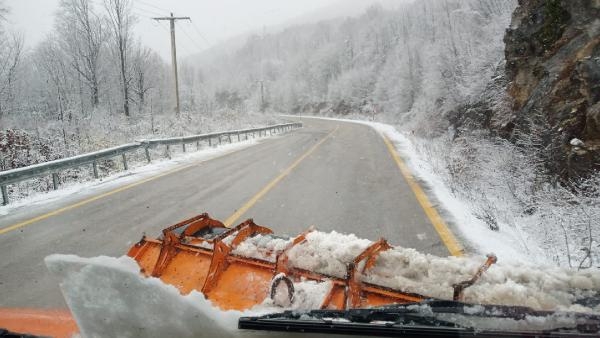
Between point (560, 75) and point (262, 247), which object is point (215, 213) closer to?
point (262, 247)

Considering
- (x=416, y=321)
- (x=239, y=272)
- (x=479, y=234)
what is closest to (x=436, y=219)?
(x=479, y=234)

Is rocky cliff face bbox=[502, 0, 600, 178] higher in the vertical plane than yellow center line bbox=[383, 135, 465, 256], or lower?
higher

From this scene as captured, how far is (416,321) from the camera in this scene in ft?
6.69

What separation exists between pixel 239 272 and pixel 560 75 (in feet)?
31.7

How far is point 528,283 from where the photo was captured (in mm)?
2676

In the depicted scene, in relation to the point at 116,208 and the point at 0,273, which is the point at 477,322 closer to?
the point at 0,273

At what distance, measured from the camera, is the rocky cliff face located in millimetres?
7582

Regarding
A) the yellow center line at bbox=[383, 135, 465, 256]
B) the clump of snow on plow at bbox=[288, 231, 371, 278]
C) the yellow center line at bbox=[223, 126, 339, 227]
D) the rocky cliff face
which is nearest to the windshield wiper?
the clump of snow on plow at bbox=[288, 231, 371, 278]

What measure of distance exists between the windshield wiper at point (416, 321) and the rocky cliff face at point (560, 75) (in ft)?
20.6

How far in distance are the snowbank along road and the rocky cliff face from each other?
10.2 feet

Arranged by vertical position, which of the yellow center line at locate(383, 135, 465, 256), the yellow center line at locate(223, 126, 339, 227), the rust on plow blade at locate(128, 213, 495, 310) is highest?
the rust on plow blade at locate(128, 213, 495, 310)

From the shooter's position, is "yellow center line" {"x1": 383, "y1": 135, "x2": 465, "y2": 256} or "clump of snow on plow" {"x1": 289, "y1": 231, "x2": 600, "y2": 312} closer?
"clump of snow on plow" {"x1": 289, "y1": 231, "x2": 600, "y2": 312}

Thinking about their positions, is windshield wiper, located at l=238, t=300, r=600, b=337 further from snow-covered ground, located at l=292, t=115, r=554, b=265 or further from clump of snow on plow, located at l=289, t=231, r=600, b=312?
snow-covered ground, located at l=292, t=115, r=554, b=265

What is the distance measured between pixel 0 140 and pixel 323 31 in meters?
151
